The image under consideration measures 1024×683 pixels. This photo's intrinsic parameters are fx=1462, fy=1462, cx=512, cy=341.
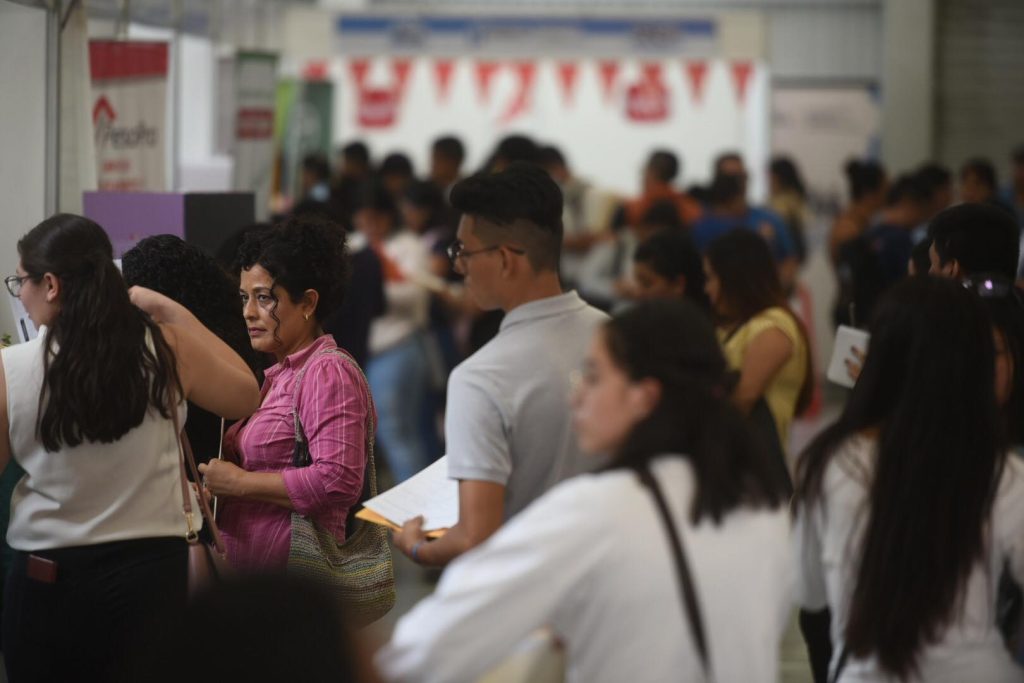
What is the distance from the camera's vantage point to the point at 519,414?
277 cm

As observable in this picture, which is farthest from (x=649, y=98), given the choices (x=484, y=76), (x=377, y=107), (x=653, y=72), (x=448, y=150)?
(x=448, y=150)

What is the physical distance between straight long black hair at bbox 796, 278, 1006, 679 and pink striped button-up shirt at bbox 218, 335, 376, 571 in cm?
117

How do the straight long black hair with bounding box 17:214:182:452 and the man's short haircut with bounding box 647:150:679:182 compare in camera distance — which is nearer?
the straight long black hair with bounding box 17:214:182:452

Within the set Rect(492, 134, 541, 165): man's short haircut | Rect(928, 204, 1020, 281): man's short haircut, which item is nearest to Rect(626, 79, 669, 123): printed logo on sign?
Rect(492, 134, 541, 165): man's short haircut

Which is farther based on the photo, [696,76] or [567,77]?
[567,77]

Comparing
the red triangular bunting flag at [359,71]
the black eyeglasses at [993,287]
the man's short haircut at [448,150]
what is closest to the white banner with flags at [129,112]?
the black eyeglasses at [993,287]

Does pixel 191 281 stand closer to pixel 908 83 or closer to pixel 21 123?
pixel 21 123

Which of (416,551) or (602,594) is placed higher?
(602,594)

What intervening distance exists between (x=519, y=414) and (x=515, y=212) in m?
0.43

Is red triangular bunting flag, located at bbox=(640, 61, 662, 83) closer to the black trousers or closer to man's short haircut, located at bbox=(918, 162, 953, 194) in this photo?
man's short haircut, located at bbox=(918, 162, 953, 194)

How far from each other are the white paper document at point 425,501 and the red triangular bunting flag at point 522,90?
9.75m

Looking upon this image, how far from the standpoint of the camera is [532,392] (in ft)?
9.11

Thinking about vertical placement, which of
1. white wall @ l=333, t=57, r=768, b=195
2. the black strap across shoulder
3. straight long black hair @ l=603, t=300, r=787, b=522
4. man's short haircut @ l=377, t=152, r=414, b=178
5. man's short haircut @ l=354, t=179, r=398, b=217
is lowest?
the black strap across shoulder

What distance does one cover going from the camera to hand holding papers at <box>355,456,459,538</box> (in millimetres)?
2926
